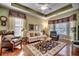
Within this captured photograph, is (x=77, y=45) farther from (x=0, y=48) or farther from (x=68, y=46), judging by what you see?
(x=0, y=48)

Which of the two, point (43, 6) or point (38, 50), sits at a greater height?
point (43, 6)

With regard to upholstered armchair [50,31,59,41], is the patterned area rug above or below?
below

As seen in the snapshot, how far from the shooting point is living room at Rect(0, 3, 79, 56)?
2275 millimetres

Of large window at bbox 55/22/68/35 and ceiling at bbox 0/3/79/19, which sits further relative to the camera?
large window at bbox 55/22/68/35

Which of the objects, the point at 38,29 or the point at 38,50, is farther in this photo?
the point at 38,29

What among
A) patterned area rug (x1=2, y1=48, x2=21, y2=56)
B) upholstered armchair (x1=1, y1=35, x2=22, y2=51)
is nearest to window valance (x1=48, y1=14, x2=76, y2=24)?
upholstered armchair (x1=1, y1=35, x2=22, y2=51)

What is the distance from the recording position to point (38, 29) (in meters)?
2.43

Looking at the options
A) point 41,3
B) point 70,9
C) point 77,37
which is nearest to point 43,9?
point 41,3

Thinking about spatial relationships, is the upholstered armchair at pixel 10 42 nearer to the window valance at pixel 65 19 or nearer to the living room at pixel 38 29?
the living room at pixel 38 29

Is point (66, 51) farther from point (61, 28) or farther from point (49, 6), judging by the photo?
point (49, 6)

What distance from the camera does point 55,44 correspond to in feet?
7.84

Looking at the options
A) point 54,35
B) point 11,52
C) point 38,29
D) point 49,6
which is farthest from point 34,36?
point 49,6

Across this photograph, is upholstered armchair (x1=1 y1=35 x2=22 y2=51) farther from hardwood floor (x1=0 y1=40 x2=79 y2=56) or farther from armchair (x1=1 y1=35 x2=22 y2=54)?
hardwood floor (x1=0 y1=40 x2=79 y2=56)

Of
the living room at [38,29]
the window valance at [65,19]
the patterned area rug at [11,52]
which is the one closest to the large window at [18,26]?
the living room at [38,29]
